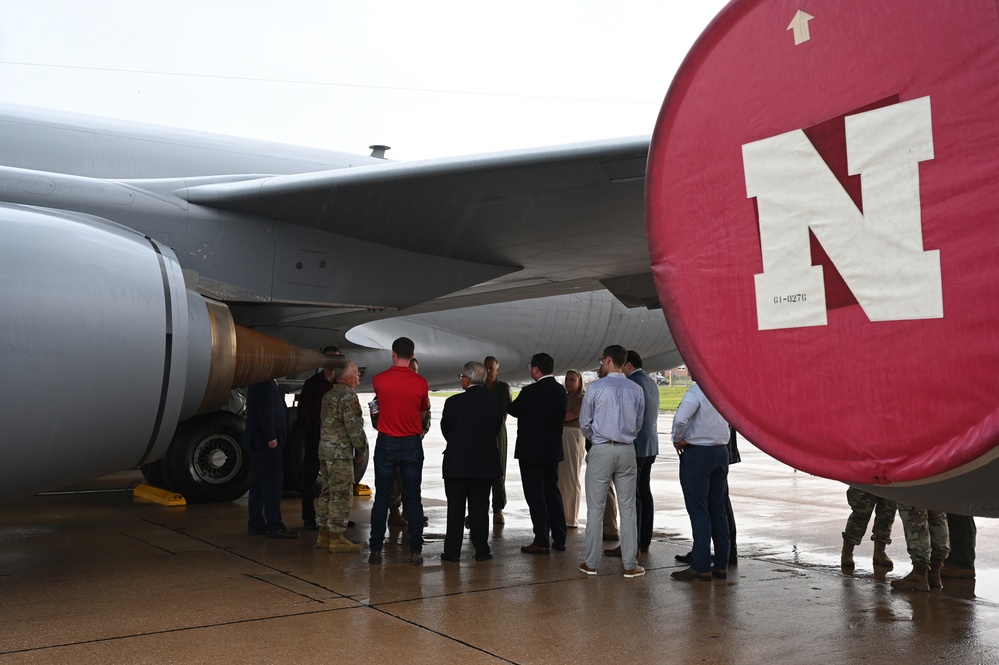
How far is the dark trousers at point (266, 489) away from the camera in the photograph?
24.1 ft

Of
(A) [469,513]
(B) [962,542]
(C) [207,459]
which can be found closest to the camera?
(B) [962,542]

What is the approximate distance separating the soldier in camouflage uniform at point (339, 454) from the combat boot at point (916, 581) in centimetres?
381

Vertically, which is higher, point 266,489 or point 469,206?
point 469,206

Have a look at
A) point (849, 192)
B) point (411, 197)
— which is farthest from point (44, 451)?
point (849, 192)

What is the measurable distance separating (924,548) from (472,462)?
3.06 metres

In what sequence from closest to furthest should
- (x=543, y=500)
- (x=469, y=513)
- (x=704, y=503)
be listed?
1. (x=704, y=503)
2. (x=469, y=513)
3. (x=543, y=500)

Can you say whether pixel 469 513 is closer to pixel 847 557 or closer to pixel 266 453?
pixel 266 453

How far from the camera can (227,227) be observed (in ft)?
20.6

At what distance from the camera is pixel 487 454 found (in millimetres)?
6617

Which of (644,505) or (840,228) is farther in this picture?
(644,505)

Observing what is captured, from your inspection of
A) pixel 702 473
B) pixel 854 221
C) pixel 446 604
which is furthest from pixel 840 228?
pixel 702 473

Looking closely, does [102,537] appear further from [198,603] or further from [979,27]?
[979,27]

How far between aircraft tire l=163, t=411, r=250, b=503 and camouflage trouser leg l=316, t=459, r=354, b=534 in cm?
308

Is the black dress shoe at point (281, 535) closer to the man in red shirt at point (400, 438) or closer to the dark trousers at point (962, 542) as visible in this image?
the man in red shirt at point (400, 438)
